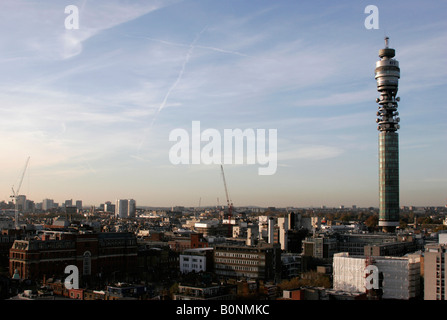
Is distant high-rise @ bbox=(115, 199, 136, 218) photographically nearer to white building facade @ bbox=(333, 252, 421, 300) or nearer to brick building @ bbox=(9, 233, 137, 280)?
brick building @ bbox=(9, 233, 137, 280)

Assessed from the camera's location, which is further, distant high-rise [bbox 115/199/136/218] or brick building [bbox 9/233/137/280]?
distant high-rise [bbox 115/199/136/218]

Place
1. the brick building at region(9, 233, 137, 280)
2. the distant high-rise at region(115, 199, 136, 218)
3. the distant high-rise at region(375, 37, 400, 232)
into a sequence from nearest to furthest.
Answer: the brick building at region(9, 233, 137, 280), the distant high-rise at region(375, 37, 400, 232), the distant high-rise at region(115, 199, 136, 218)

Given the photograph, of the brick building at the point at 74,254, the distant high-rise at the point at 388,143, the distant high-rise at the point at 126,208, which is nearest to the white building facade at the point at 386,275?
the brick building at the point at 74,254

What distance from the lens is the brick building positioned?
36.6 m

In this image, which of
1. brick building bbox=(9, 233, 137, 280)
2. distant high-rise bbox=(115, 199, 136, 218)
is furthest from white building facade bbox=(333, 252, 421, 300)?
distant high-rise bbox=(115, 199, 136, 218)

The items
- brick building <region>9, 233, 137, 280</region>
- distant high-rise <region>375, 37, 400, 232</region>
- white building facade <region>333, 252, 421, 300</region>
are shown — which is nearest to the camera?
white building facade <region>333, 252, 421, 300</region>

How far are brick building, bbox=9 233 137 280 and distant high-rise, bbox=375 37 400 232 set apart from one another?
37.4 meters

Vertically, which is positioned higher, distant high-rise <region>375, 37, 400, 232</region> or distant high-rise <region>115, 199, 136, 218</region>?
distant high-rise <region>375, 37, 400, 232</region>

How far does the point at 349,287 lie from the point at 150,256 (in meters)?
18.4

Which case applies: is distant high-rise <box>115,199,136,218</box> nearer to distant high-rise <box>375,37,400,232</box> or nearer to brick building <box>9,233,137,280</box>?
distant high-rise <box>375,37,400,232</box>

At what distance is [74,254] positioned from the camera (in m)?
39.4

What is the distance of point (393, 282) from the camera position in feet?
112

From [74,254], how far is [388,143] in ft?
145
